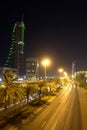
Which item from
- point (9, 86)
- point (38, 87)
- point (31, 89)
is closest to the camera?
point (9, 86)

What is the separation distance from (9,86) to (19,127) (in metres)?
10.3

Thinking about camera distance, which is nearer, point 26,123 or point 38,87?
point 26,123

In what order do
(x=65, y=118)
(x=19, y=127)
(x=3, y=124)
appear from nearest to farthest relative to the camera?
1. (x=19, y=127)
2. (x=3, y=124)
3. (x=65, y=118)

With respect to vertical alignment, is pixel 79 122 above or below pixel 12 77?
below

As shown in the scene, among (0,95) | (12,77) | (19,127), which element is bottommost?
(19,127)

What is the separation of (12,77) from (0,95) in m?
3.96

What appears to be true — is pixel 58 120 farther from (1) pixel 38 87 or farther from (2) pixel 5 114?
(1) pixel 38 87

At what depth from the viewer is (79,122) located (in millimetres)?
31812

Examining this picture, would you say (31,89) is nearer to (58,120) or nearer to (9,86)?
(9,86)

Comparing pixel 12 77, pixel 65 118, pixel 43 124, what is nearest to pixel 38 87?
pixel 12 77

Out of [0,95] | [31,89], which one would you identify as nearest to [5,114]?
[0,95]

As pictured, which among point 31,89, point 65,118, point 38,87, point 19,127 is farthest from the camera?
point 38,87

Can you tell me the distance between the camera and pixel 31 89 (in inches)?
2165

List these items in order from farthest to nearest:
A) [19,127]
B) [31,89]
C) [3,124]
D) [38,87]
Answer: [38,87] < [31,89] < [3,124] < [19,127]
